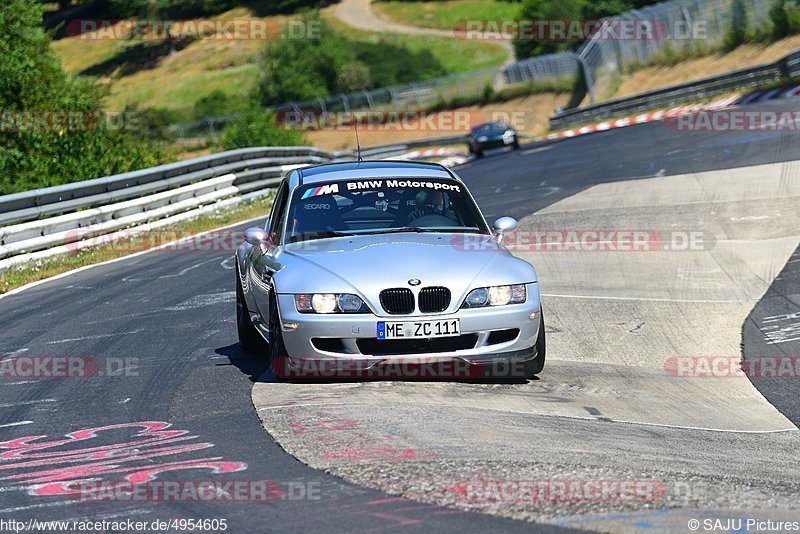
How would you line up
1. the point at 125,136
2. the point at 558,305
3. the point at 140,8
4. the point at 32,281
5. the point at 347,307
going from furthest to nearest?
the point at 140,8, the point at 125,136, the point at 32,281, the point at 558,305, the point at 347,307

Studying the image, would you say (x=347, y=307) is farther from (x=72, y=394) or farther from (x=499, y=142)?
(x=499, y=142)

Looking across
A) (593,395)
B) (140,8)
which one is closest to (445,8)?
(140,8)

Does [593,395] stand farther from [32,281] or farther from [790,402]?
[32,281]

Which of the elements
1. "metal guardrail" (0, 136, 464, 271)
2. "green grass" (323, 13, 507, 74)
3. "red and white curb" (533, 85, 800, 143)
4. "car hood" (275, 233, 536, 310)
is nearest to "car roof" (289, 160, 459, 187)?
"car hood" (275, 233, 536, 310)

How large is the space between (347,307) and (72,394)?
2052 mm

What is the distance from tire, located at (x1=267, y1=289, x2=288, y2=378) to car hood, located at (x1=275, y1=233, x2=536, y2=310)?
18cm

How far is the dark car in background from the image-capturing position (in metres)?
40.3

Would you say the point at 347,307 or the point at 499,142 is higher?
the point at 347,307

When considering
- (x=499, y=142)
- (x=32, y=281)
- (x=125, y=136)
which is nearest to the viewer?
(x=32, y=281)

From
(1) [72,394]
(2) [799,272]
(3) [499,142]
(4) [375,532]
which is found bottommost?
(3) [499,142]

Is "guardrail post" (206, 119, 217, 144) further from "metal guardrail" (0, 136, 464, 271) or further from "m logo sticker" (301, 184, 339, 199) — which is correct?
"m logo sticker" (301, 184, 339, 199)

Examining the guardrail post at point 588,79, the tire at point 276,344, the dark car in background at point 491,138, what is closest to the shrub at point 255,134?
the dark car in background at point 491,138

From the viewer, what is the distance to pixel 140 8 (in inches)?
4215

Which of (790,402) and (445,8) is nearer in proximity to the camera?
(790,402)
